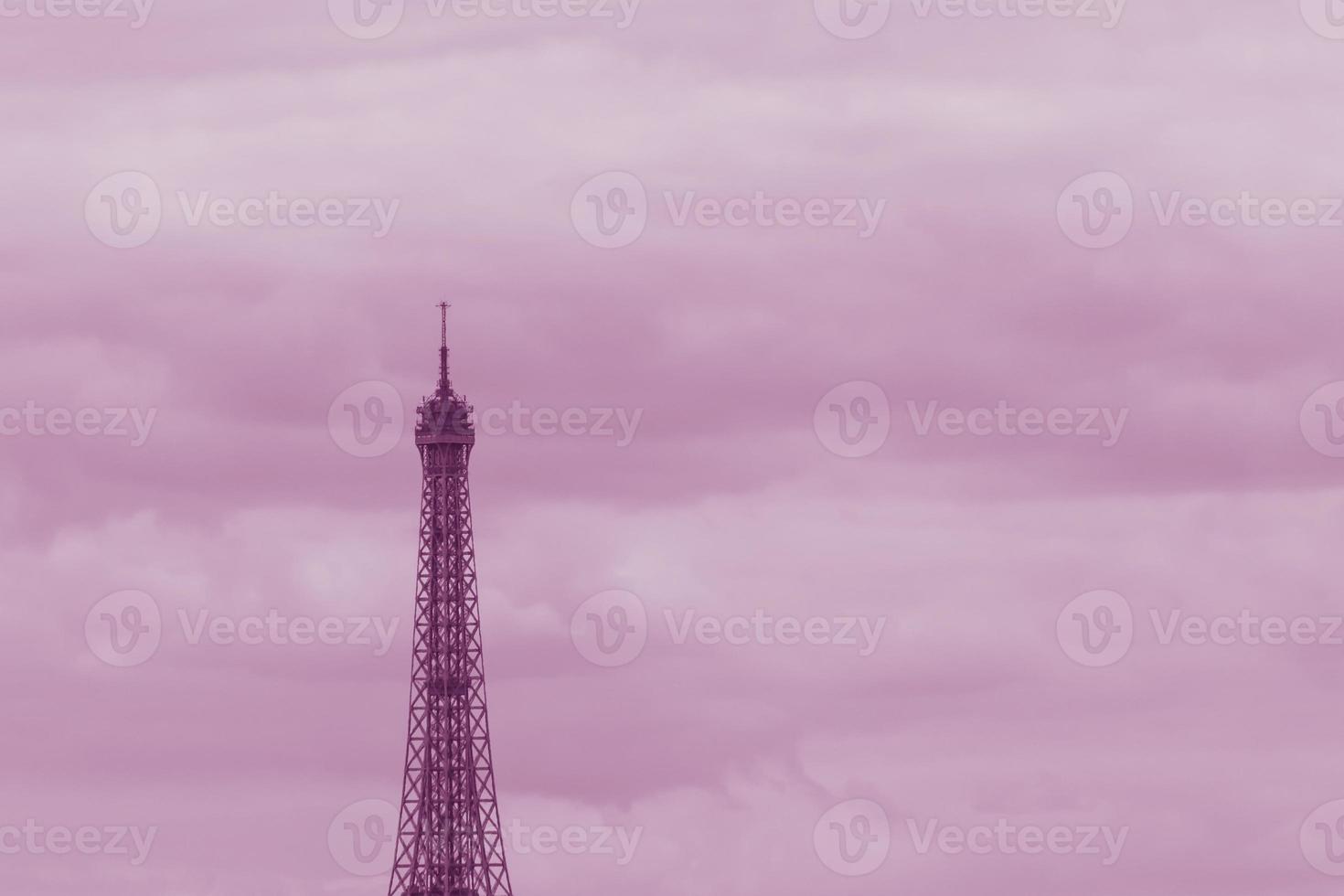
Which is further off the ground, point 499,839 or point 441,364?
point 441,364

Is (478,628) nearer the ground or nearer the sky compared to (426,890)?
nearer the sky

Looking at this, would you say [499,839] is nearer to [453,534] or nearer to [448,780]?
[448,780]

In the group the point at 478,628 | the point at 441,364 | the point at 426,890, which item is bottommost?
the point at 426,890

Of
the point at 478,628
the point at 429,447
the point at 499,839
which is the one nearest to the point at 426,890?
the point at 499,839

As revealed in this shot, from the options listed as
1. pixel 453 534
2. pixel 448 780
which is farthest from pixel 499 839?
pixel 453 534

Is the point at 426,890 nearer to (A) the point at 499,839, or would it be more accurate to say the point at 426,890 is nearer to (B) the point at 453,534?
(A) the point at 499,839

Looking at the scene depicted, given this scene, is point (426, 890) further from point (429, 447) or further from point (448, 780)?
point (429, 447)

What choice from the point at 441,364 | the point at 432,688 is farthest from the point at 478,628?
the point at 441,364
